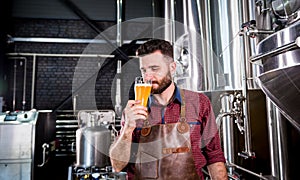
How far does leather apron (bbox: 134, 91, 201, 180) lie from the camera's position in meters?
1.38

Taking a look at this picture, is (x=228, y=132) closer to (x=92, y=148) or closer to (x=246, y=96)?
(x=246, y=96)

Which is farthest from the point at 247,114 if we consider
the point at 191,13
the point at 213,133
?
the point at 191,13

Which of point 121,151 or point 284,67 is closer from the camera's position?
point 284,67

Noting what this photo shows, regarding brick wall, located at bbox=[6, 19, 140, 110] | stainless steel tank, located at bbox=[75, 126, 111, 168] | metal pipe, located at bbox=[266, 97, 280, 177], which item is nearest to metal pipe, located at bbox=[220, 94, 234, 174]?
metal pipe, located at bbox=[266, 97, 280, 177]

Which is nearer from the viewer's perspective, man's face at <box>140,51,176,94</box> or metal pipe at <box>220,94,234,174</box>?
man's face at <box>140,51,176,94</box>

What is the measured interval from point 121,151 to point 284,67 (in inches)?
37.1

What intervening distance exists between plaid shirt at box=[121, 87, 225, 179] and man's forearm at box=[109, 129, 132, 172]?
0.32 ft

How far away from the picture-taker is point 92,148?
332cm

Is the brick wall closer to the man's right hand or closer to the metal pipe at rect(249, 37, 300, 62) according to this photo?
the man's right hand

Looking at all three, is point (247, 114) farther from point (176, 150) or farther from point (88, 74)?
point (88, 74)

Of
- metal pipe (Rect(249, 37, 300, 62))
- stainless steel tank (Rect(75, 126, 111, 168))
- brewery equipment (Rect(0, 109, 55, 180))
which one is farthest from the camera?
stainless steel tank (Rect(75, 126, 111, 168))

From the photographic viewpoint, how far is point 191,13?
2535mm

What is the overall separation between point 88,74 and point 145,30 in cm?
182

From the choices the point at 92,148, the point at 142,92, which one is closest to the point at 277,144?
the point at 142,92
